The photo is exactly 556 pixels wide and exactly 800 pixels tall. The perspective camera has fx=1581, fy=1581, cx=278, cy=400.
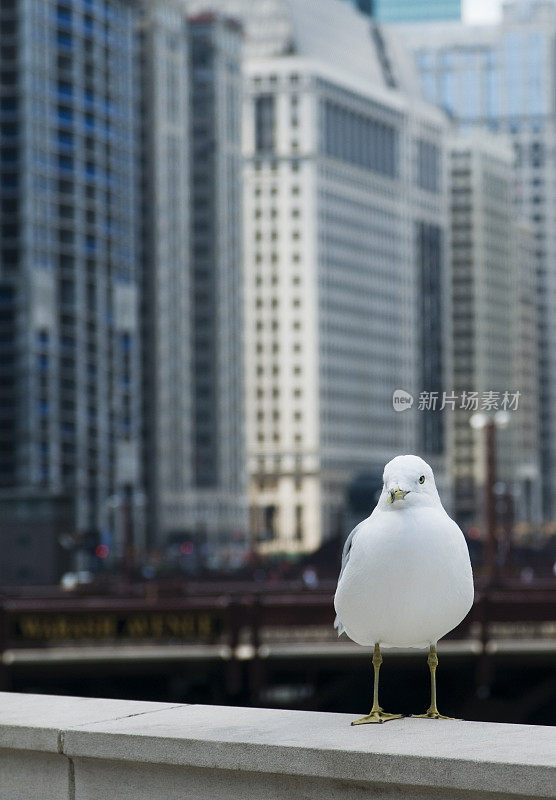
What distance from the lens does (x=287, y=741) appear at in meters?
7.84

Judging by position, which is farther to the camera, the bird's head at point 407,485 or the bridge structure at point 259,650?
the bridge structure at point 259,650

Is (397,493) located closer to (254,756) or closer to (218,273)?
(254,756)

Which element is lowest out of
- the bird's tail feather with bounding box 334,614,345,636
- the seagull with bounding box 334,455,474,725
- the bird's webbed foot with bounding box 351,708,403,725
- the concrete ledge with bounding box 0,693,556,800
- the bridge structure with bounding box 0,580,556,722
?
the bridge structure with bounding box 0,580,556,722

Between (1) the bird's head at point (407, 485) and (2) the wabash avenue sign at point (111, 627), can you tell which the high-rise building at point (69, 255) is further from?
(1) the bird's head at point (407, 485)

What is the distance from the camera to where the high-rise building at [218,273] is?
589 feet

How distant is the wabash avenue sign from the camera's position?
29.2 m

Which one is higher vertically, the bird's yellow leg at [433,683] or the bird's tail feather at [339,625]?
the bird's tail feather at [339,625]

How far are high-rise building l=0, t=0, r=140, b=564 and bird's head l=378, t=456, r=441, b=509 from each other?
131 meters

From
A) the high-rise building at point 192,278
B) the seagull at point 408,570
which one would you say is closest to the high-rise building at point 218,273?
Answer: the high-rise building at point 192,278

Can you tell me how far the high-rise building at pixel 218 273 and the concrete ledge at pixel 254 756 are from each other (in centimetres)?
16809

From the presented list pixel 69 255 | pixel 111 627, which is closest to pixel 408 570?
pixel 111 627

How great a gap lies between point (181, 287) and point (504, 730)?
549 ft

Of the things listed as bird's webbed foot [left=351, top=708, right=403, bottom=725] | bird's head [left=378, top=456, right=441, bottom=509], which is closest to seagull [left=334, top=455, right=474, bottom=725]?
bird's head [left=378, top=456, right=441, bottom=509]

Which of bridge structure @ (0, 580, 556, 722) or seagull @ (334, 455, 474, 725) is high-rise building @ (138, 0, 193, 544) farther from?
seagull @ (334, 455, 474, 725)
